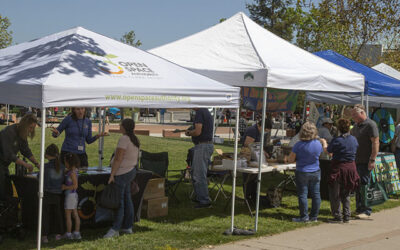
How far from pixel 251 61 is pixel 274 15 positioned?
163ft

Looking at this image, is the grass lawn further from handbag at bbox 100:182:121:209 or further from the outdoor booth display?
the outdoor booth display

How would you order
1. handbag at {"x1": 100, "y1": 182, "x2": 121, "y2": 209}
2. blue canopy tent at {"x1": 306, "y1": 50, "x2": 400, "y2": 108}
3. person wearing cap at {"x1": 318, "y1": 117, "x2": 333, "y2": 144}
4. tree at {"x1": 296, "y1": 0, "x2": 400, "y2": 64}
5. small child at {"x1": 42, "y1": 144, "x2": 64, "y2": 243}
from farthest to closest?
1. tree at {"x1": 296, "y1": 0, "x2": 400, "y2": 64}
2. person wearing cap at {"x1": 318, "y1": 117, "x2": 333, "y2": 144}
3. blue canopy tent at {"x1": 306, "y1": 50, "x2": 400, "y2": 108}
4. handbag at {"x1": 100, "y1": 182, "x2": 121, "y2": 209}
5. small child at {"x1": 42, "y1": 144, "x2": 64, "y2": 243}

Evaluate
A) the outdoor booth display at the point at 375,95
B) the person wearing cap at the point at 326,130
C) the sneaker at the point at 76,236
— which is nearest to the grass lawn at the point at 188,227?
the sneaker at the point at 76,236

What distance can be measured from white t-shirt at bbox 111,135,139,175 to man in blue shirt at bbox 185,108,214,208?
1.79 metres

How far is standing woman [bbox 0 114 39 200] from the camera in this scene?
266 inches

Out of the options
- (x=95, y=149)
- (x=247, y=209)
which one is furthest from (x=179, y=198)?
(x=95, y=149)

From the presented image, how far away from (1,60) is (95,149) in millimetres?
11361

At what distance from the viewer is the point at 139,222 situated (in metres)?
7.93

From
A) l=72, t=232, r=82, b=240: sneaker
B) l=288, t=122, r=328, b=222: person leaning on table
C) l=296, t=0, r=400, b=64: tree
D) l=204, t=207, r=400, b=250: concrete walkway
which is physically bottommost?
l=204, t=207, r=400, b=250: concrete walkway

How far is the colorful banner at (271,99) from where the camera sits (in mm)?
13109

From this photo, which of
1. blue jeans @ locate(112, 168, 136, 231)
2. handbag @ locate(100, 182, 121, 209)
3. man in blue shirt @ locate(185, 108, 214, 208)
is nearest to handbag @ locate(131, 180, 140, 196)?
blue jeans @ locate(112, 168, 136, 231)

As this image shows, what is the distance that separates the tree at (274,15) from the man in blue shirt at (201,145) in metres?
47.9

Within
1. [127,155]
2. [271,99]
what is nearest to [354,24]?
[271,99]

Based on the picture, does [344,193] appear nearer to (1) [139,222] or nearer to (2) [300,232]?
(2) [300,232]
